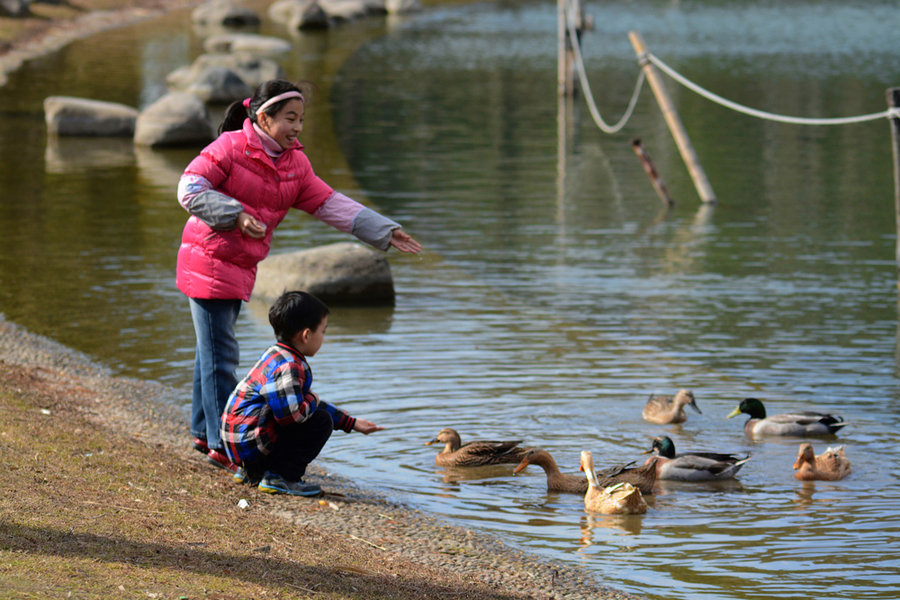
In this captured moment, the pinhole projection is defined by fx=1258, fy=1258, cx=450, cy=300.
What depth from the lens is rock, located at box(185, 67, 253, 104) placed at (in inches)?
1123

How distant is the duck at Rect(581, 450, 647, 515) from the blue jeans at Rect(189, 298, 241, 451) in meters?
2.10

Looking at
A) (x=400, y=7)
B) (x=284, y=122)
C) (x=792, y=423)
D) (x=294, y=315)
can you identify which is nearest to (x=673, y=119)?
(x=792, y=423)

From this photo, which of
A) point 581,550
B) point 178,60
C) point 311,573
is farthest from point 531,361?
point 178,60

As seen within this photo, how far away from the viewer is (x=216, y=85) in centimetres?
2852

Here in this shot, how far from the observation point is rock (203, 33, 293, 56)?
126ft

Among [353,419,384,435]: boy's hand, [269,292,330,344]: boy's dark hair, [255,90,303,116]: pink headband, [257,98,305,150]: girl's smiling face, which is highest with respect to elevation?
[255,90,303,116]: pink headband

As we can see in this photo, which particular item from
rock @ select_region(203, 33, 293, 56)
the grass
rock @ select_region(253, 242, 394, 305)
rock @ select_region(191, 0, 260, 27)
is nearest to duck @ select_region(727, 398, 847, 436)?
the grass

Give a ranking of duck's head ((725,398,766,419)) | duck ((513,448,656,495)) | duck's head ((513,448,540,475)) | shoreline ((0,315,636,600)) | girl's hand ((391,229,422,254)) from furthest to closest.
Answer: duck's head ((725,398,766,419)) < duck's head ((513,448,540,475)) < duck ((513,448,656,495)) < girl's hand ((391,229,422,254)) < shoreline ((0,315,636,600))

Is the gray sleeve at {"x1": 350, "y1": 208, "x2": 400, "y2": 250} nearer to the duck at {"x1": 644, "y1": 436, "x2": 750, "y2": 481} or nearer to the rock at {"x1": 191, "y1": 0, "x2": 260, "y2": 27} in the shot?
the duck at {"x1": 644, "y1": 436, "x2": 750, "y2": 481}

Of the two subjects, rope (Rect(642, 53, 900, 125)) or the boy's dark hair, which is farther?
rope (Rect(642, 53, 900, 125))

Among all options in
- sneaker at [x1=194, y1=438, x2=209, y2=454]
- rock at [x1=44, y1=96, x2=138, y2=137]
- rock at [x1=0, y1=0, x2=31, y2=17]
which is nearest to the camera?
→ sneaker at [x1=194, y1=438, x2=209, y2=454]

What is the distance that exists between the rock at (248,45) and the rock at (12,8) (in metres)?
6.86

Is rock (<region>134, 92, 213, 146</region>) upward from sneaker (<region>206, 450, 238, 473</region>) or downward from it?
upward

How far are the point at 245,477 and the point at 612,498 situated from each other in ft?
6.72
